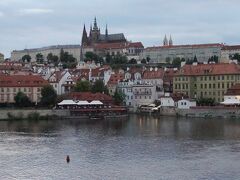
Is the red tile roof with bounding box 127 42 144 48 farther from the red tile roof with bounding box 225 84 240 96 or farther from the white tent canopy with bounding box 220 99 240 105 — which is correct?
the white tent canopy with bounding box 220 99 240 105

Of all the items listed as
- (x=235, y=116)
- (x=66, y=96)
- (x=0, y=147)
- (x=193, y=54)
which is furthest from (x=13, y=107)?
(x=193, y=54)

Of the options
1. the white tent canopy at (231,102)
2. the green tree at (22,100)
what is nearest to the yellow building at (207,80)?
the white tent canopy at (231,102)

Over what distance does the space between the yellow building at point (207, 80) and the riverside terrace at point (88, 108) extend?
13.7m

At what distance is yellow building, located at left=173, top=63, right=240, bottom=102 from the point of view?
7919 cm

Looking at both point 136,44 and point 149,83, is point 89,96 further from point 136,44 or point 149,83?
point 136,44

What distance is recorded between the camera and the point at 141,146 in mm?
39625

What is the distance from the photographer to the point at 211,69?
266 feet

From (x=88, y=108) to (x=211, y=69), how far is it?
61.1ft

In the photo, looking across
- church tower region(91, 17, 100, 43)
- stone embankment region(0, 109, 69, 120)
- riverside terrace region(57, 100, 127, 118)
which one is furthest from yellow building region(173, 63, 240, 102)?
church tower region(91, 17, 100, 43)

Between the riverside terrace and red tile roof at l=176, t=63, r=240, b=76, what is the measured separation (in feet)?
47.4

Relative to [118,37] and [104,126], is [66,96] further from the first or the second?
[118,37]

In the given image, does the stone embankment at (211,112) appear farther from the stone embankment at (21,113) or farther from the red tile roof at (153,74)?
the red tile roof at (153,74)

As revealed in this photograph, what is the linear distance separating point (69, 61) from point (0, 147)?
10468cm

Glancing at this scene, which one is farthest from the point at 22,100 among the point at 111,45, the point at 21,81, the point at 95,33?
the point at 95,33
